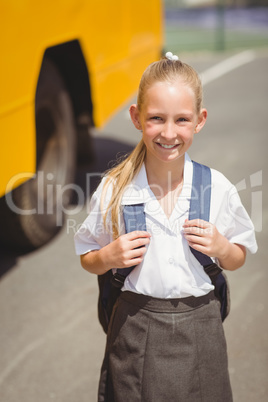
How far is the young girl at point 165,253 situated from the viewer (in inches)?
59.7

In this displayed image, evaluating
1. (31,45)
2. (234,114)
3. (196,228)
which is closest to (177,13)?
(234,114)

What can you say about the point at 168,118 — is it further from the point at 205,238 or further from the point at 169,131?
the point at 205,238

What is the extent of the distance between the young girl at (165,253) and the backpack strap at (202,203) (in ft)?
0.07

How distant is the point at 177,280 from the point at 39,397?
1.25 m

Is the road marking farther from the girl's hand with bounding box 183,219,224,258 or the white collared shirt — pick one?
the girl's hand with bounding box 183,219,224,258

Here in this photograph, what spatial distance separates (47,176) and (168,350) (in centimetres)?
253

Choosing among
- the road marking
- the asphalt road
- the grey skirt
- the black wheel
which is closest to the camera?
the grey skirt

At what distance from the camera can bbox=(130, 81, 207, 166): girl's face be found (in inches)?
58.1

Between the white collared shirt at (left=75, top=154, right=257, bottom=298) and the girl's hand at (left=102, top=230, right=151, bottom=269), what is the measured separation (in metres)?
0.06

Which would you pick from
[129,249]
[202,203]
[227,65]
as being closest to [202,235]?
[202,203]

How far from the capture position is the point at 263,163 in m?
5.18

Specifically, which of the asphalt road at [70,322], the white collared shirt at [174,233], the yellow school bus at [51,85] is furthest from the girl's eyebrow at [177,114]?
the yellow school bus at [51,85]

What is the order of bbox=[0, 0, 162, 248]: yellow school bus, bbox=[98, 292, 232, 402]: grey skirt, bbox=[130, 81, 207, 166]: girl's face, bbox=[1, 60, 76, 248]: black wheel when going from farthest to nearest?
bbox=[1, 60, 76, 248]: black wheel, bbox=[0, 0, 162, 248]: yellow school bus, bbox=[98, 292, 232, 402]: grey skirt, bbox=[130, 81, 207, 166]: girl's face

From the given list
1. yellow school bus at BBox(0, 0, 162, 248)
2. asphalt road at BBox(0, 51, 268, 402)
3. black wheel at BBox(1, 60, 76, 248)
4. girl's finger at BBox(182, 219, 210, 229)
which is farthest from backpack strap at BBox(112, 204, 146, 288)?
black wheel at BBox(1, 60, 76, 248)
